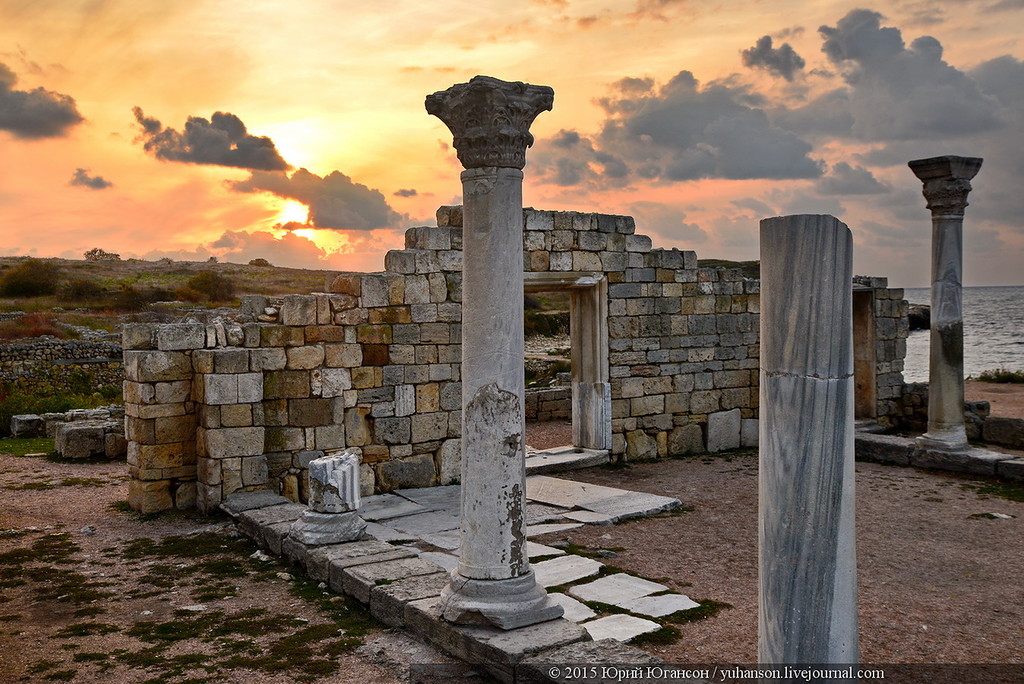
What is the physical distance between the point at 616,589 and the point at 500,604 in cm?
179

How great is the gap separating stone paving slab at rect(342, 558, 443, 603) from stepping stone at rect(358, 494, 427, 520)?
261 cm

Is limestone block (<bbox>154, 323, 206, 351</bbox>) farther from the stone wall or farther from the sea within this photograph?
the sea

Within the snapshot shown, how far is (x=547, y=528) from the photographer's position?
8.75 meters

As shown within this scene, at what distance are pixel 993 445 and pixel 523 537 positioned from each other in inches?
450

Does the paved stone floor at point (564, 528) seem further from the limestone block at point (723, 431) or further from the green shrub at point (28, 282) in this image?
the green shrub at point (28, 282)

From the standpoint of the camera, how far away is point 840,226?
328 centimetres

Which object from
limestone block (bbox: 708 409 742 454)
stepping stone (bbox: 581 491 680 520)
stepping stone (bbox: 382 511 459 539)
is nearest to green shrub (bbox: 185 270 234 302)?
limestone block (bbox: 708 409 742 454)

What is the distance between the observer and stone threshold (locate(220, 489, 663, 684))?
4.73 metres

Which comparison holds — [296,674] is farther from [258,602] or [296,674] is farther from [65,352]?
[65,352]

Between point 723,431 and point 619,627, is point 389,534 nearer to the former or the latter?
point 619,627

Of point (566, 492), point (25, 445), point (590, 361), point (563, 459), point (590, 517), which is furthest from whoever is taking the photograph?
point (25, 445)

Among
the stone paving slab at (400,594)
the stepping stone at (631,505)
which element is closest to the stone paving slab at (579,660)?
the stone paving slab at (400,594)

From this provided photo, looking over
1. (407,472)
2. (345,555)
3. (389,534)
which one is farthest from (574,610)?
(407,472)

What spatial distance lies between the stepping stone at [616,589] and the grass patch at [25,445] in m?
10.3
